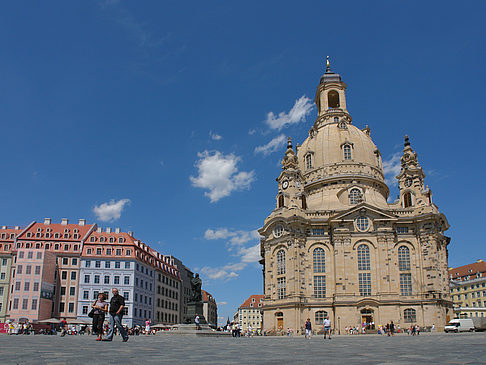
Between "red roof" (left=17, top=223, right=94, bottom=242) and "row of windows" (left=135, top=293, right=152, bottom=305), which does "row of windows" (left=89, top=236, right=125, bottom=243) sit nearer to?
"red roof" (left=17, top=223, right=94, bottom=242)

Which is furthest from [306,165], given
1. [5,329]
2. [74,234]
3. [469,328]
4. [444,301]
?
[5,329]

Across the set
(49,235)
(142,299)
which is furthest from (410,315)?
(49,235)

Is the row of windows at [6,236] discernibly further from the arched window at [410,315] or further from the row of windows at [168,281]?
the arched window at [410,315]

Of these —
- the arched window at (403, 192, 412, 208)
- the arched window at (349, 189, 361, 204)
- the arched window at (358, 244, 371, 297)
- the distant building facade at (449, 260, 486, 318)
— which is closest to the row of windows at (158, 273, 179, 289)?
the arched window at (349, 189, 361, 204)

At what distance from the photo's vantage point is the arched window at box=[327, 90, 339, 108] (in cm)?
9094

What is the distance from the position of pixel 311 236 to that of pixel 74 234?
42.1m

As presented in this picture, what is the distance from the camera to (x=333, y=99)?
9206 cm

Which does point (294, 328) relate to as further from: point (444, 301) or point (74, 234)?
point (74, 234)

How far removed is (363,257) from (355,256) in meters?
1.27

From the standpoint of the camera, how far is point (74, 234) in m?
77.3

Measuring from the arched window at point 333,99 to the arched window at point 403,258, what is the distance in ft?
121

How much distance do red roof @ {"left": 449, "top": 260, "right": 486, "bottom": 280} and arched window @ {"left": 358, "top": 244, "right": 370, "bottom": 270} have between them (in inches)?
2152

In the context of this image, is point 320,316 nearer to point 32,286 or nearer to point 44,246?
point 32,286

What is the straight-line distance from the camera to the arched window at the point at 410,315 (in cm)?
6044
